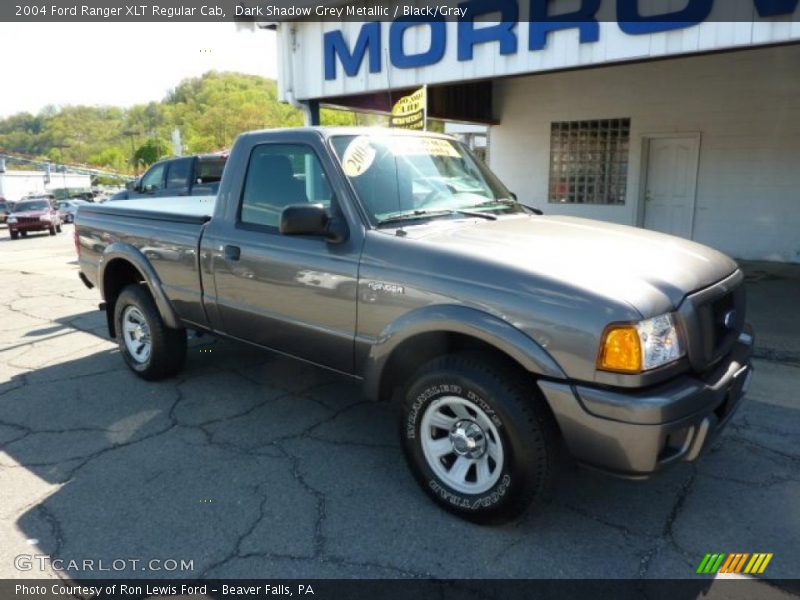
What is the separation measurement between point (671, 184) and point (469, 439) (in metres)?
9.57

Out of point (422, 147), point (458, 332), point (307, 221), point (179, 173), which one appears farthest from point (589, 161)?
point (458, 332)

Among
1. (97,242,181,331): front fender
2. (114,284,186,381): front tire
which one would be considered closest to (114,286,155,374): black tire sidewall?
(114,284,186,381): front tire

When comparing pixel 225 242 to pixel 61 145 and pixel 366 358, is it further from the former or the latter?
pixel 61 145

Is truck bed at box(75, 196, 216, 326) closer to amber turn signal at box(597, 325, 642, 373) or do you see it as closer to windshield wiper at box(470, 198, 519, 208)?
windshield wiper at box(470, 198, 519, 208)

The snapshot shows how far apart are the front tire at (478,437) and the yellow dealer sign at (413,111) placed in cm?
528

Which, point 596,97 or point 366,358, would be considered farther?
point 596,97

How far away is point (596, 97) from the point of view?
37.0ft

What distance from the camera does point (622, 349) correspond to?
2.41m

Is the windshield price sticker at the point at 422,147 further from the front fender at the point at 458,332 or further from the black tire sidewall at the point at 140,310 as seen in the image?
Answer: the black tire sidewall at the point at 140,310

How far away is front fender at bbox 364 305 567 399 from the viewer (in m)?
2.58

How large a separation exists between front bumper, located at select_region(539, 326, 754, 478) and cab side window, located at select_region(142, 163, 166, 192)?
11334mm

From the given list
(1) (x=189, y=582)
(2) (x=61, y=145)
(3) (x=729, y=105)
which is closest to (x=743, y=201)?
(3) (x=729, y=105)

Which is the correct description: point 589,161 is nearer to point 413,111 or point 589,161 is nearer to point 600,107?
point 600,107

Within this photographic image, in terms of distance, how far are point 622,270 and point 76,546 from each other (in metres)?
2.83
